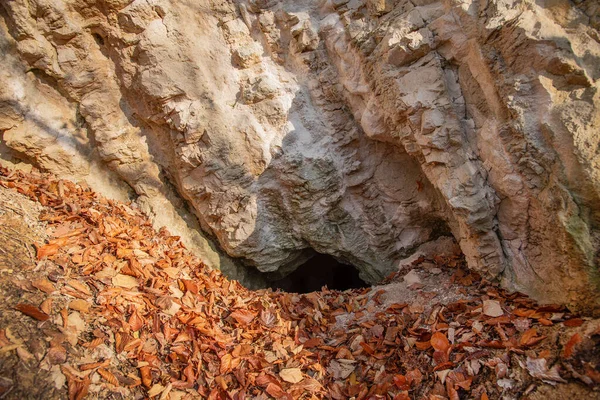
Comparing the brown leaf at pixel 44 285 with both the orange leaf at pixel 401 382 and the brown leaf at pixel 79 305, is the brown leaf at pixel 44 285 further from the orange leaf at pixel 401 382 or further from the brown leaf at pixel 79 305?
the orange leaf at pixel 401 382

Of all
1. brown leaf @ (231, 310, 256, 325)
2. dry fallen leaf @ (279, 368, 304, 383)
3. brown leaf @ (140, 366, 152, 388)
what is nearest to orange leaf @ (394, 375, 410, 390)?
dry fallen leaf @ (279, 368, 304, 383)

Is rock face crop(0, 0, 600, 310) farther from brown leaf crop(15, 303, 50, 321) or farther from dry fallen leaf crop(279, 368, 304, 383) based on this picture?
brown leaf crop(15, 303, 50, 321)

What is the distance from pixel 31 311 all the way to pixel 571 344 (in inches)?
119

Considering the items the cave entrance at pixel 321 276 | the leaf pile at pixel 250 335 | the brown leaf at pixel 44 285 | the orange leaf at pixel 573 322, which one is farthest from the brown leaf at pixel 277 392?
the cave entrance at pixel 321 276

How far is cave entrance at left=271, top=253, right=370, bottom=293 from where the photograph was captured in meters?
5.10

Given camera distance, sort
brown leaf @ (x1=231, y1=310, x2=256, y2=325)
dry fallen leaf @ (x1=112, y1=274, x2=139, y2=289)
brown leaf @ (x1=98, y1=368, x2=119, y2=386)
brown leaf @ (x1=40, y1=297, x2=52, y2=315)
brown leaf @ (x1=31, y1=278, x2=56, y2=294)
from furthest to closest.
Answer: brown leaf @ (x1=231, y1=310, x2=256, y2=325) → dry fallen leaf @ (x1=112, y1=274, x2=139, y2=289) → brown leaf @ (x1=31, y1=278, x2=56, y2=294) → brown leaf @ (x1=40, y1=297, x2=52, y2=315) → brown leaf @ (x1=98, y1=368, x2=119, y2=386)

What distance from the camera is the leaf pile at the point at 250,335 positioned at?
2.00 meters

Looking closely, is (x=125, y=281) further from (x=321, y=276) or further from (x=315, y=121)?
(x=321, y=276)

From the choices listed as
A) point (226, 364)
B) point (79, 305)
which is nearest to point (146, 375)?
point (226, 364)

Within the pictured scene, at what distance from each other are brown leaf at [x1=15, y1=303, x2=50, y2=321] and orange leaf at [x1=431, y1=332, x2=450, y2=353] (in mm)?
2407

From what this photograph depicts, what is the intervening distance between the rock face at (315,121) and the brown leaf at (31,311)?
1.59 metres

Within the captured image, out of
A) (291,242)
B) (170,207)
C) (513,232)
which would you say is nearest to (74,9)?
(170,207)

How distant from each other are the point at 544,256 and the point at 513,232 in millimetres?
271

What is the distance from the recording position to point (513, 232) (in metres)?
2.56
